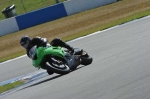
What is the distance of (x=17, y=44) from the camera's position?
23531 mm

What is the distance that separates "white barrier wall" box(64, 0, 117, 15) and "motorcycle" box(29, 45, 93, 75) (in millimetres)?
18334

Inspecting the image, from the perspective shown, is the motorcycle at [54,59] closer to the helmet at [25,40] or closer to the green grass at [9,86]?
the helmet at [25,40]

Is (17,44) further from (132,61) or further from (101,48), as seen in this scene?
(132,61)

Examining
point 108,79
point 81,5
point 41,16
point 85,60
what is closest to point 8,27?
point 41,16

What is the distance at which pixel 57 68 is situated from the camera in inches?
400

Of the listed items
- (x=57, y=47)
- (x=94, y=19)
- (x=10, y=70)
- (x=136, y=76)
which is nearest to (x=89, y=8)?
(x=94, y=19)

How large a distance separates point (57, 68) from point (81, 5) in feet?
65.0

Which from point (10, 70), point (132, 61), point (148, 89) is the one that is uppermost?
point (148, 89)

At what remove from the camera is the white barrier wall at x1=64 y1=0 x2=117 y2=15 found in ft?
95.3

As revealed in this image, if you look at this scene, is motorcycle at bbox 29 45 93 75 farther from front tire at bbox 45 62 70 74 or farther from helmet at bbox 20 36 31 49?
helmet at bbox 20 36 31 49

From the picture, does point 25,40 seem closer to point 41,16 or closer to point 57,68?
point 57,68

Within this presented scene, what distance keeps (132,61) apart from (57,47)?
1892mm

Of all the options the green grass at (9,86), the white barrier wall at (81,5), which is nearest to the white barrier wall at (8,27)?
the white barrier wall at (81,5)

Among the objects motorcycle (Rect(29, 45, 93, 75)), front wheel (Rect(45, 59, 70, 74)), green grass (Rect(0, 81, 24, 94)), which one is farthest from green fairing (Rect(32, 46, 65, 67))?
green grass (Rect(0, 81, 24, 94))
